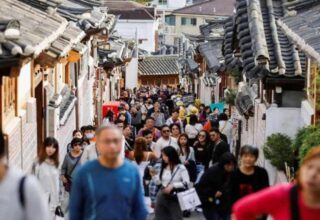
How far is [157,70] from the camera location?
70812 millimetres

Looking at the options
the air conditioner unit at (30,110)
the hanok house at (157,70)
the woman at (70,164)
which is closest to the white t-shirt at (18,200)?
the woman at (70,164)

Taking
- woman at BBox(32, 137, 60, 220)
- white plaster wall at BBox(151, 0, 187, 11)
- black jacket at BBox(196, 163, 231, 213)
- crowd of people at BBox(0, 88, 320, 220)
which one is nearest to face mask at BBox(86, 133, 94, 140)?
crowd of people at BBox(0, 88, 320, 220)

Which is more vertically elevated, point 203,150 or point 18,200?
point 18,200

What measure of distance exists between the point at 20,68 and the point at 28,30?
2.10 metres

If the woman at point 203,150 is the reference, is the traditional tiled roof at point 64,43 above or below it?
above

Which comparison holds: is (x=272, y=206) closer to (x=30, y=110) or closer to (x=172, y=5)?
(x=30, y=110)

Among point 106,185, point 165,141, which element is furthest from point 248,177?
point 165,141

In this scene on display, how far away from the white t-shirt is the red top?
4.28 ft

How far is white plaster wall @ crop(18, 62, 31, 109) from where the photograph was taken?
50.9 feet

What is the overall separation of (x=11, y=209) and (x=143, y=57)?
6437cm

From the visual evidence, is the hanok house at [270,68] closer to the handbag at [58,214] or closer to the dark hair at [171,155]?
the dark hair at [171,155]

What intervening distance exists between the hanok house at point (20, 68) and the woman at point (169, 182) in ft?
6.60

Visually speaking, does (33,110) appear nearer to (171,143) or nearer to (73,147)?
(73,147)

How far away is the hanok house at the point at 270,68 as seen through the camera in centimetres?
1895
